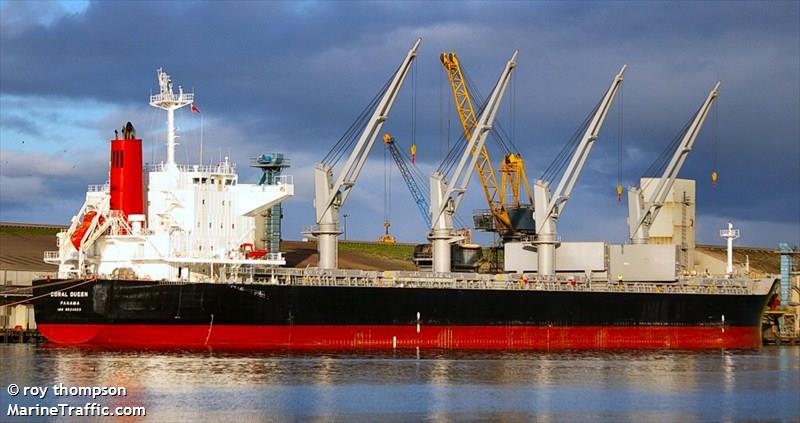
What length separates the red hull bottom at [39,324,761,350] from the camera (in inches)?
1996

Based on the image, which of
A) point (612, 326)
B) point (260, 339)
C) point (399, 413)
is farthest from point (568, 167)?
point (399, 413)

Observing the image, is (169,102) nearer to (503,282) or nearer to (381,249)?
(503,282)

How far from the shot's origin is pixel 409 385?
4128cm

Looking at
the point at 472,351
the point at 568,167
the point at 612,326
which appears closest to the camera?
the point at 472,351

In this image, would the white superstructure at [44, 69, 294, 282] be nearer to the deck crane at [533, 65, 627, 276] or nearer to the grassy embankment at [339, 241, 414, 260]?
the deck crane at [533, 65, 627, 276]

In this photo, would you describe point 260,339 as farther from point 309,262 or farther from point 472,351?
point 309,262

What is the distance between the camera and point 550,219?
221 ft

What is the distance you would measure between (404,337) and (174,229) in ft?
38.0

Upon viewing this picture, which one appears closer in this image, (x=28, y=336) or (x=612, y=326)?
(x=28, y=336)

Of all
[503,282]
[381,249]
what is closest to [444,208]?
[503,282]

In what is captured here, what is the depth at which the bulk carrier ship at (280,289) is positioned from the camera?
50938 millimetres

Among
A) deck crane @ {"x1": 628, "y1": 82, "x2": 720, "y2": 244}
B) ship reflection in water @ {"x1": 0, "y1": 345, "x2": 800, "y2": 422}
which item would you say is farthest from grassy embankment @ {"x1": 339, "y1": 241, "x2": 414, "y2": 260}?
ship reflection in water @ {"x1": 0, "y1": 345, "x2": 800, "y2": 422}

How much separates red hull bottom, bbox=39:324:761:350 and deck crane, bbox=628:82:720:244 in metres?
8.28

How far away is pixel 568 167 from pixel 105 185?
26.6 metres
